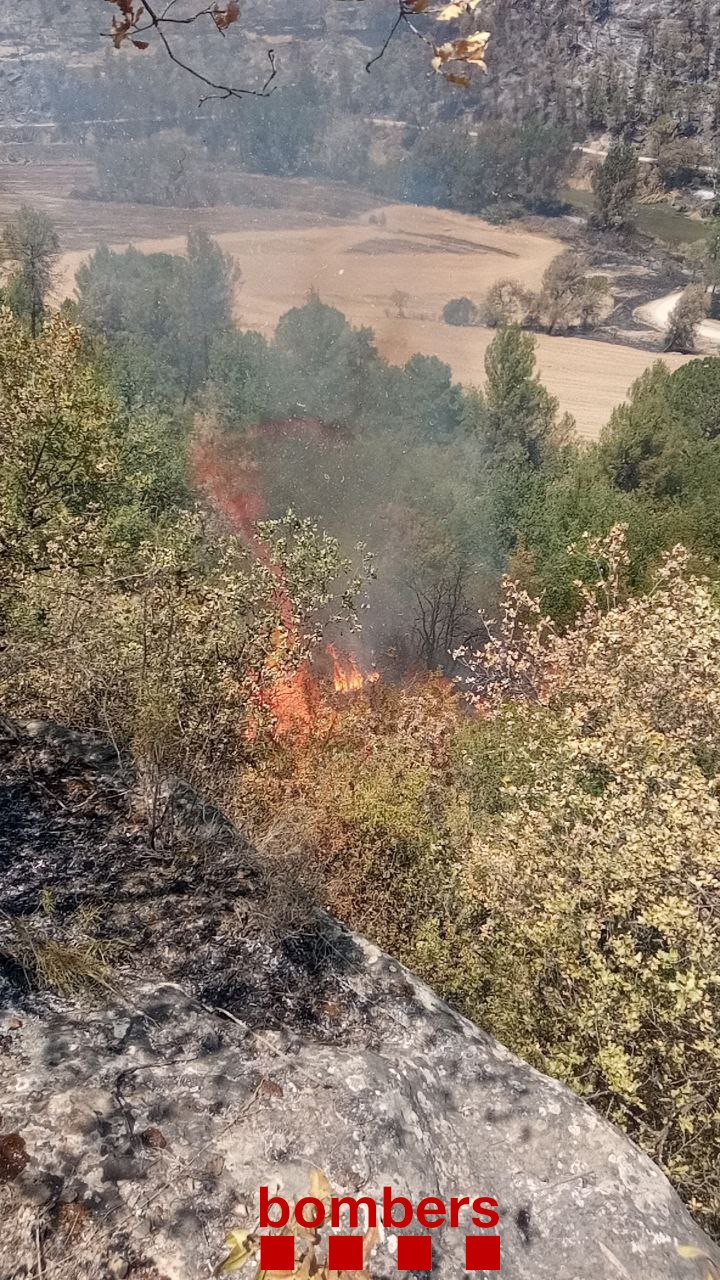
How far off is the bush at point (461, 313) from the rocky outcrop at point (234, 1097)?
114363 mm

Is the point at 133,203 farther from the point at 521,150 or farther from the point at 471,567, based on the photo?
the point at 471,567

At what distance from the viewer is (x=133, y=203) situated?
129000mm

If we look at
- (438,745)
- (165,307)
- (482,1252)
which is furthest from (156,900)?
(165,307)

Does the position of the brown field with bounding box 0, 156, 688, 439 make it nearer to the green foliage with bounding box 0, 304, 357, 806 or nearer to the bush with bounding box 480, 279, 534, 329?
the bush with bounding box 480, 279, 534, 329

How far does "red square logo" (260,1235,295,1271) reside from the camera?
166 inches

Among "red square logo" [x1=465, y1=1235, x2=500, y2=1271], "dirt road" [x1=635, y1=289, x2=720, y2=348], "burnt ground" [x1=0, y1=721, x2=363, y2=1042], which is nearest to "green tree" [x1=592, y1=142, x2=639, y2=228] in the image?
"dirt road" [x1=635, y1=289, x2=720, y2=348]

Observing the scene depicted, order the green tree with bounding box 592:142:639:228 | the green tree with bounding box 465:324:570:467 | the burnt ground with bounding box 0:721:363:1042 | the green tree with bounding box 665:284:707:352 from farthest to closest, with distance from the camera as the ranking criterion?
the green tree with bounding box 592:142:639:228 < the green tree with bounding box 665:284:707:352 < the green tree with bounding box 465:324:570:467 < the burnt ground with bounding box 0:721:363:1042

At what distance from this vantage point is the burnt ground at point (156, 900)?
21.1 ft

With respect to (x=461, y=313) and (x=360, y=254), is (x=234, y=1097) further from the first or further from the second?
(x=360, y=254)

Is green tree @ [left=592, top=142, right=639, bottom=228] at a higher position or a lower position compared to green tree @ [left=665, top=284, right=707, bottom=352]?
higher

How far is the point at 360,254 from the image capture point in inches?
5017

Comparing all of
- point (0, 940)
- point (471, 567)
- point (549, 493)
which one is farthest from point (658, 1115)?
point (471, 567)

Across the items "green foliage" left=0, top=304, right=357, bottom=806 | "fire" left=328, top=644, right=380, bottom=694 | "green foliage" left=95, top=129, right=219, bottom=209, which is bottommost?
"fire" left=328, top=644, right=380, bottom=694

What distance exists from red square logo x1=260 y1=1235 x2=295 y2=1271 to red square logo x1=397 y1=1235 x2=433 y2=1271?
2.73 feet
